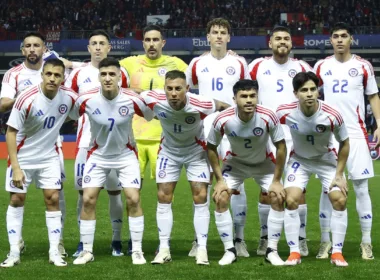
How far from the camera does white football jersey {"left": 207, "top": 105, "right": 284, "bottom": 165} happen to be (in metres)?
7.78

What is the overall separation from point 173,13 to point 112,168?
97.0 ft

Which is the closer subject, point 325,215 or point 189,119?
point 189,119

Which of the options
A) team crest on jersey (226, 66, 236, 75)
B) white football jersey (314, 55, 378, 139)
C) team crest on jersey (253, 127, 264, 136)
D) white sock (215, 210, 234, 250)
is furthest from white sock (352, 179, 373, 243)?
team crest on jersey (226, 66, 236, 75)

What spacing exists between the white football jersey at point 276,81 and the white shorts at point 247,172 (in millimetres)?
882

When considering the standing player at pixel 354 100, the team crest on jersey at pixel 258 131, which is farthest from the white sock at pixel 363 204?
the team crest on jersey at pixel 258 131

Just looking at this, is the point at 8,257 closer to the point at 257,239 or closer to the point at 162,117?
the point at 162,117

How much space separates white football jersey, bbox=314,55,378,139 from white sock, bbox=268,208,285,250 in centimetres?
127

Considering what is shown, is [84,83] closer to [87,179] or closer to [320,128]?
[87,179]

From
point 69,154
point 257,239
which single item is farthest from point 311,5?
point 257,239

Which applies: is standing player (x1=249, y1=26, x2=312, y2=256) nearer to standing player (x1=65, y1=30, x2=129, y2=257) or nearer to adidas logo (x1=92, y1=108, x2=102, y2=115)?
standing player (x1=65, y1=30, x2=129, y2=257)

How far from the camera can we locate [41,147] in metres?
7.85

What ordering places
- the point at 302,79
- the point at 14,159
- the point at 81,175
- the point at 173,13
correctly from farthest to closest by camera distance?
the point at 173,13 → the point at 81,175 → the point at 302,79 → the point at 14,159

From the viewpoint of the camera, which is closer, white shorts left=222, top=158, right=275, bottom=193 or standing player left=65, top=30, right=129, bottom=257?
white shorts left=222, top=158, right=275, bottom=193

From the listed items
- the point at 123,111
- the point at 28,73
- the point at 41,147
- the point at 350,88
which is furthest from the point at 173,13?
the point at 41,147
